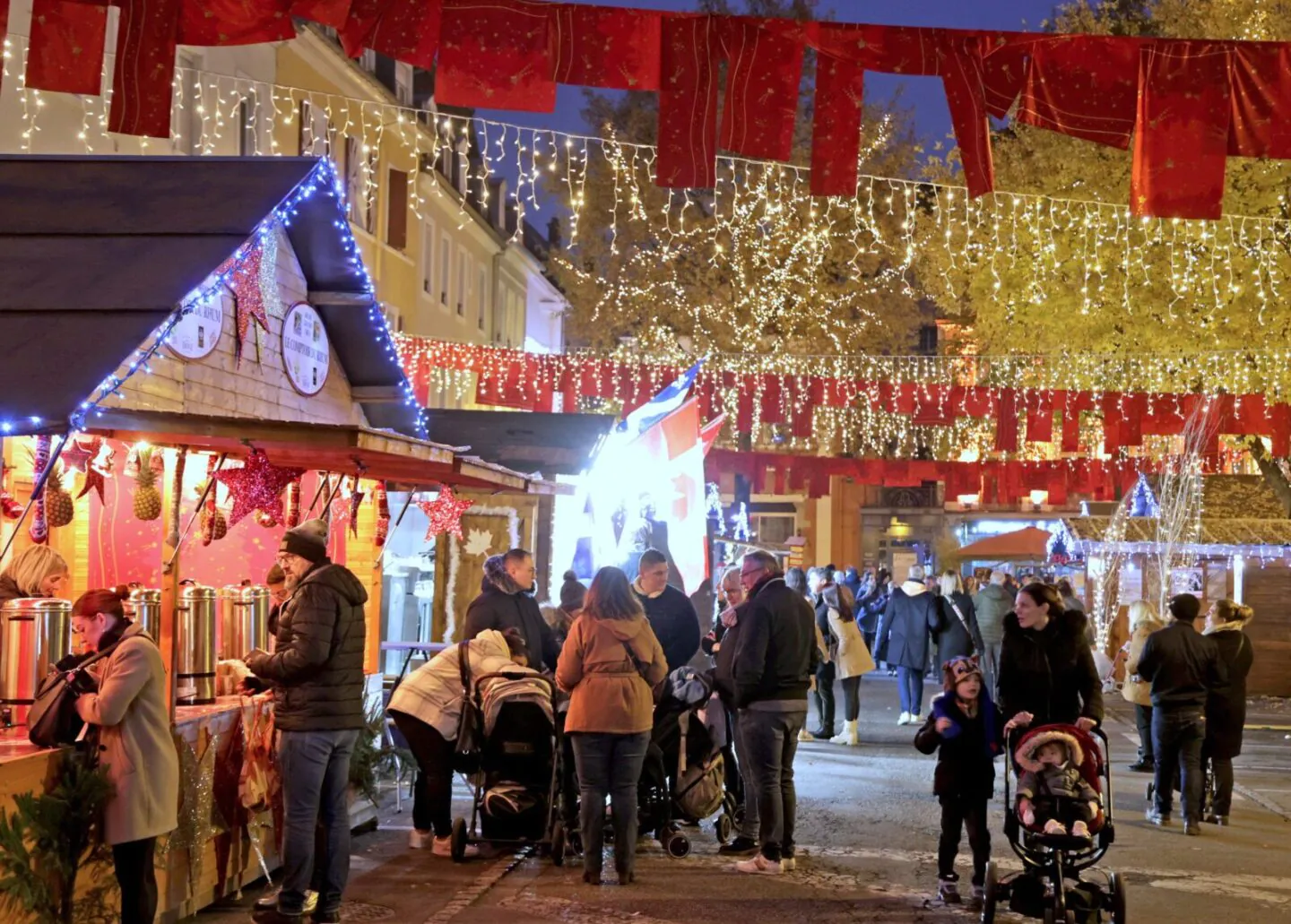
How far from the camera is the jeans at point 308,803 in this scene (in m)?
8.05

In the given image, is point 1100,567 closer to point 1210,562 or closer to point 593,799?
point 1210,562

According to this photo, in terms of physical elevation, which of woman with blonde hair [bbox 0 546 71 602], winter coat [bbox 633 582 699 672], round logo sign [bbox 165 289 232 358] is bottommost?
winter coat [bbox 633 582 699 672]

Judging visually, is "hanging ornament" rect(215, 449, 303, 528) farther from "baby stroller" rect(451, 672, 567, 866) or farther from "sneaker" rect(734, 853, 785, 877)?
"sneaker" rect(734, 853, 785, 877)

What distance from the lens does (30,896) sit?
264 inches

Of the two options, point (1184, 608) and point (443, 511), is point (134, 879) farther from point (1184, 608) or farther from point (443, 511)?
point (1184, 608)

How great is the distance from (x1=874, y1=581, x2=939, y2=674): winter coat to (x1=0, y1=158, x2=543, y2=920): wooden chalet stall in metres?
6.64

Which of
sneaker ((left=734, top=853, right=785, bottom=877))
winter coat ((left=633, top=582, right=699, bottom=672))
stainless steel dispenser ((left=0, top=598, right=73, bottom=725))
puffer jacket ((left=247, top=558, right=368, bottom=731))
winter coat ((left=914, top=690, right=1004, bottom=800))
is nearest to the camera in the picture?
stainless steel dispenser ((left=0, top=598, right=73, bottom=725))

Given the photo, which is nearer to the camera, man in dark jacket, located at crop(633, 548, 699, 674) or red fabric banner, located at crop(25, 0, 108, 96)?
red fabric banner, located at crop(25, 0, 108, 96)

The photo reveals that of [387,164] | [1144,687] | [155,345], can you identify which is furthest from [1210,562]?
[155,345]

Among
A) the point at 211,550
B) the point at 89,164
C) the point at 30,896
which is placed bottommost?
the point at 30,896

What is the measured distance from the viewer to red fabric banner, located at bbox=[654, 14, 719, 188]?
10117 mm

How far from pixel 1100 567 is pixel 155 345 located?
74.3ft

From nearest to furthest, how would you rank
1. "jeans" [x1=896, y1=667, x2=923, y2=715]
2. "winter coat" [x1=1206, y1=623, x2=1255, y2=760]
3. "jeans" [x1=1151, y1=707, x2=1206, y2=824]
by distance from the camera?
"jeans" [x1=1151, y1=707, x2=1206, y2=824] → "winter coat" [x1=1206, y1=623, x2=1255, y2=760] → "jeans" [x1=896, y1=667, x2=923, y2=715]

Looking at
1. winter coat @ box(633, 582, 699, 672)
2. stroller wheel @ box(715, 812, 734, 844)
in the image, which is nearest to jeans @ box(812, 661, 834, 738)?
winter coat @ box(633, 582, 699, 672)
